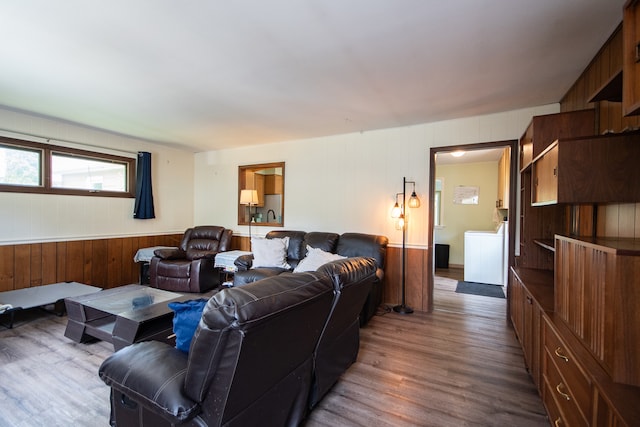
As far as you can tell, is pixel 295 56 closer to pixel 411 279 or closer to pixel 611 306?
pixel 611 306

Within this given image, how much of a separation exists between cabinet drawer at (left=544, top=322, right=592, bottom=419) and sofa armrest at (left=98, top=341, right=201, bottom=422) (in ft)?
5.09

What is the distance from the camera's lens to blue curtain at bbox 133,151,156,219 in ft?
16.0

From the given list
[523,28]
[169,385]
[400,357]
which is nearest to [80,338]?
[169,385]

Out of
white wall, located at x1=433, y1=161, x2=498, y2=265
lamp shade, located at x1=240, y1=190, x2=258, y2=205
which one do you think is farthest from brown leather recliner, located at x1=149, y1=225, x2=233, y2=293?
white wall, located at x1=433, y1=161, x2=498, y2=265

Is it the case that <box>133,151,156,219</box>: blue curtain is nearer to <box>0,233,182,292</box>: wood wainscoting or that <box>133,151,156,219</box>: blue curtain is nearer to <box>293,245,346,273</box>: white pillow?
<box>0,233,182,292</box>: wood wainscoting

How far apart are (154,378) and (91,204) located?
4256mm

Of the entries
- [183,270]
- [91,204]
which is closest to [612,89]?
[183,270]

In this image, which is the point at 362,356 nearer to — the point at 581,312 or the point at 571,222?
the point at 581,312

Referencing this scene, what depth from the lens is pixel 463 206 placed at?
658 cm

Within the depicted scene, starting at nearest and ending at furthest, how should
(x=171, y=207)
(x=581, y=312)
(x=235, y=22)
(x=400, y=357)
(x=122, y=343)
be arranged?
(x=581, y=312) → (x=235, y=22) → (x=122, y=343) → (x=400, y=357) → (x=171, y=207)

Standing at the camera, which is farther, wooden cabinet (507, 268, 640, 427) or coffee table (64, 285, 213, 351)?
coffee table (64, 285, 213, 351)

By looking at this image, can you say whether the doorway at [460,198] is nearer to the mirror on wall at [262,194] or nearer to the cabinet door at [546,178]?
the cabinet door at [546,178]

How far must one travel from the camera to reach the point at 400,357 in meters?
2.58

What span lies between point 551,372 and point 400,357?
3.86 feet
